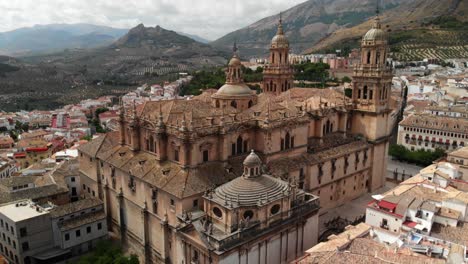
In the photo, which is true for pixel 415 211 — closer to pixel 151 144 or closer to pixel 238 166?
pixel 238 166

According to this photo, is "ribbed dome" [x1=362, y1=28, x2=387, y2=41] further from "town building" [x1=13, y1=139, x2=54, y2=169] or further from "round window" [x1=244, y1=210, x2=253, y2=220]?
"town building" [x1=13, y1=139, x2=54, y2=169]

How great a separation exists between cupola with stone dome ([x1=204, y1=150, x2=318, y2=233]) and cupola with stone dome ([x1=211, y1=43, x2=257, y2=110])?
1227 cm

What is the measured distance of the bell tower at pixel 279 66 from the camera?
55.6 metres

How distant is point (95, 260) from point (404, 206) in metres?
25.8

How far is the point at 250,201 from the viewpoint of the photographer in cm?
2836

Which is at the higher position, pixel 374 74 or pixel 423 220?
pixel 374 74

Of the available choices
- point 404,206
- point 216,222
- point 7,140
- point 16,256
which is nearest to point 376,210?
point 404,206

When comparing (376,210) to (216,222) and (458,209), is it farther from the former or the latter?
(216,222)

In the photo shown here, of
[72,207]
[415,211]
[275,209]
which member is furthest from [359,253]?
[72,207]

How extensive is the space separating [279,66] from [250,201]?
3129 centimetres

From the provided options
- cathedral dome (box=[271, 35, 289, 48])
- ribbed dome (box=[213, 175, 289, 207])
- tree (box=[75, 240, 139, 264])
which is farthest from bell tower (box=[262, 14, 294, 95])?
tree (box=[75, 240, 139, 264])

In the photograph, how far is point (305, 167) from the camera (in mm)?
39531

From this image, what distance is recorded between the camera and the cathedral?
94.8ft

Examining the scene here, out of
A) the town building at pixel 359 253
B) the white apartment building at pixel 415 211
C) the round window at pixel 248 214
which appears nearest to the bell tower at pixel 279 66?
the white apartment building at pixel 415 211
